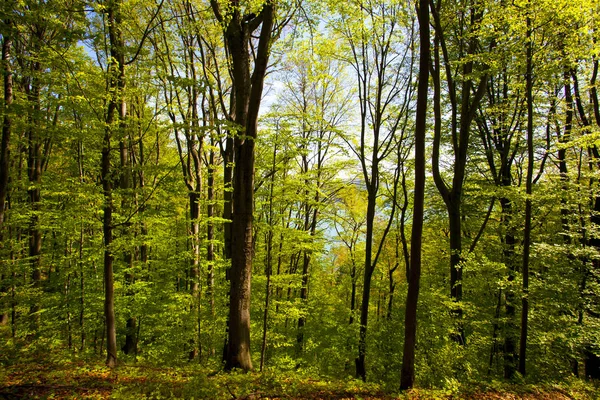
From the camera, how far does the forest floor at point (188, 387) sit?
461 centimetres

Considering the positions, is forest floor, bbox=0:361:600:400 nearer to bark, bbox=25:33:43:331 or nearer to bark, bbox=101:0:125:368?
bark, bbox=101:0:125:368

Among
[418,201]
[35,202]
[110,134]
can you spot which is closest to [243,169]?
[110,134]

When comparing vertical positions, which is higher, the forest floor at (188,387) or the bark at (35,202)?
the bark at (35,202)

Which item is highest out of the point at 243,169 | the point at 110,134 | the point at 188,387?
the point at 110,134

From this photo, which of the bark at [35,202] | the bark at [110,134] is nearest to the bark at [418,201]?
the bark at [110,134]

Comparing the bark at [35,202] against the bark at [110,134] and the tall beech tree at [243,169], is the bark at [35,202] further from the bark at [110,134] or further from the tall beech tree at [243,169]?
the tall beech tree at [243,169]

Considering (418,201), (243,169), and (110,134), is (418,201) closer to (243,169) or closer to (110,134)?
(243,169)

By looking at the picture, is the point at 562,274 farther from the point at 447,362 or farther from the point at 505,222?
the point at 447,362

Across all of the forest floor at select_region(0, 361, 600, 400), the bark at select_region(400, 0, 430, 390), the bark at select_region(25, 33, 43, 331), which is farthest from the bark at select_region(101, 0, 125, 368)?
the bark at select_region(400, 0, 430, 390)

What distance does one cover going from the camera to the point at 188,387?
4988 mm

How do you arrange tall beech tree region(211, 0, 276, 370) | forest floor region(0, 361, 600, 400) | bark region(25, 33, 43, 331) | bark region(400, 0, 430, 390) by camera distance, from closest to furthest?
forest floor region(0, 361, 600, 400) → bark region(400, 0, 430, 390) → tall beech tree region(211, 0, 276, 370) → bark region(25, 33, 43, 331)

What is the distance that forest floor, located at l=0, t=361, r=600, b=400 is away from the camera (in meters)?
4.61

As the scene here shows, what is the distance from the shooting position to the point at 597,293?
23.6 ft

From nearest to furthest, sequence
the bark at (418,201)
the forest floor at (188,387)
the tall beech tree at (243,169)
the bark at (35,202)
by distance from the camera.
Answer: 1. the forest floor at (188,387)
2. the bark at (418,201)
3. the tall beech tree at (243,169)
4. the bark at (35,202)
